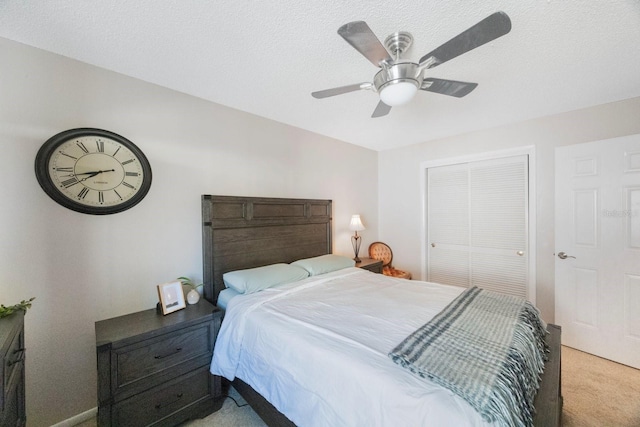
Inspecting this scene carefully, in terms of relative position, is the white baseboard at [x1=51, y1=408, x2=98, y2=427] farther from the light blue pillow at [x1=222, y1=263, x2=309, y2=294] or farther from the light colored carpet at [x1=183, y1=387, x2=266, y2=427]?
the light blue pillow at [x1=222, y1=263, x2=309, y2=294]

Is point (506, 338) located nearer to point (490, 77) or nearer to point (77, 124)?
point (490, 77)

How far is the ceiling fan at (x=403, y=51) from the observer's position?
1.02 metres

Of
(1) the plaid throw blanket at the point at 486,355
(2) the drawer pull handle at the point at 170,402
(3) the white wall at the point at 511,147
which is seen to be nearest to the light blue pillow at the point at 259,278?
(2) the drawer pull handle at the point at 170,402

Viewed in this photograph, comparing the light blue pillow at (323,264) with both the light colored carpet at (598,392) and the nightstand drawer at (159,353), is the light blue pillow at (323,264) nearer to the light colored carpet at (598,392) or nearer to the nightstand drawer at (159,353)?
the nightstand drawer at (159,353)

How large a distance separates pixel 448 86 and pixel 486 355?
57.2 inches

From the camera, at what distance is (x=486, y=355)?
3.64ft

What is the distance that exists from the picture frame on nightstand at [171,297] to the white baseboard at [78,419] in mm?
806

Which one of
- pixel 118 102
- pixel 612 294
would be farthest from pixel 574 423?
pixel 118 102

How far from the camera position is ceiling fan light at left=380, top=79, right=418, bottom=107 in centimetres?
130

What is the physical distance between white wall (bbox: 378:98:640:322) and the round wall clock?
10.6 feet

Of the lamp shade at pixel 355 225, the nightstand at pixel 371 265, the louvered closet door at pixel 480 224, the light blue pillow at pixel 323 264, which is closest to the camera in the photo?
the light blue pillow at pixel 323 264

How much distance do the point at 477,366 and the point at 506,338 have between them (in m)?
0.38

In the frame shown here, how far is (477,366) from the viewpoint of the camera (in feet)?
3.39

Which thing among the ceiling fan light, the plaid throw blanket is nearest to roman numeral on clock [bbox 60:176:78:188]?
the ceiling fan light
